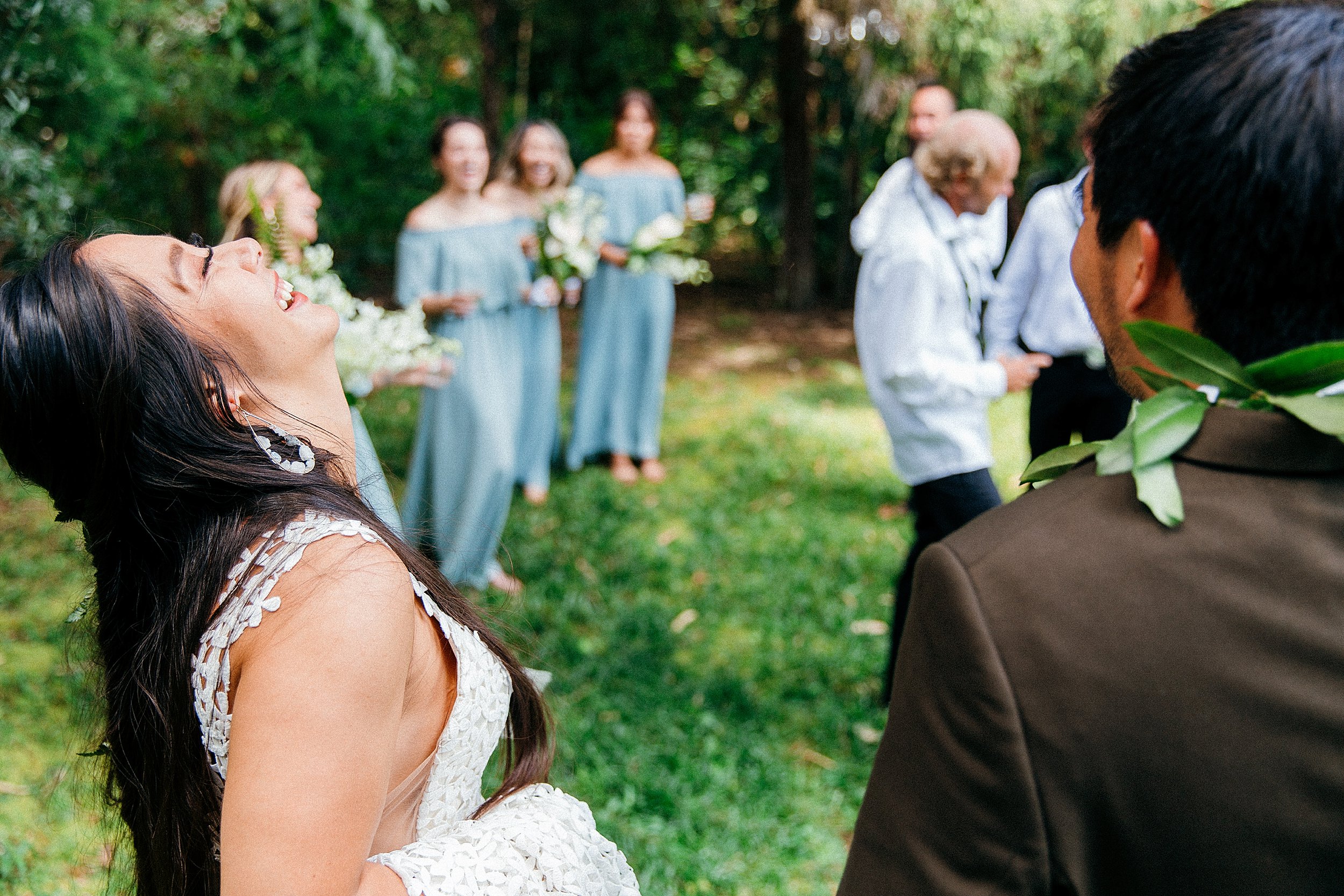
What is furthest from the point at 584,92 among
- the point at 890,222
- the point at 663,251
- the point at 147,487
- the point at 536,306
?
the point at 147,487

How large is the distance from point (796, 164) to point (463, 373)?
6.87 m

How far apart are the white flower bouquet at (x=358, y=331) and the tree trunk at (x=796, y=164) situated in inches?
308

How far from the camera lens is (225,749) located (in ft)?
4.82

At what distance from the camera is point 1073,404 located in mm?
4602

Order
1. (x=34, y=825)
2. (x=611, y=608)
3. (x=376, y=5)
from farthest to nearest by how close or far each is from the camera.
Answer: (x=376, y=5)
(x=611, y=608)
(x=34, y=825)

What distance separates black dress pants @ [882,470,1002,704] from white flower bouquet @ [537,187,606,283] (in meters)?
3.29

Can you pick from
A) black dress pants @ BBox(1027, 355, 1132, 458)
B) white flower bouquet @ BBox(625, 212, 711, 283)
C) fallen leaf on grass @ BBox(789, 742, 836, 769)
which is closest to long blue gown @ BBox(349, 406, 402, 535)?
fallen leaf on grass @ BBox(789, 742, 836, 769)

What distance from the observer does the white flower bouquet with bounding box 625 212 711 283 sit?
6.72 m

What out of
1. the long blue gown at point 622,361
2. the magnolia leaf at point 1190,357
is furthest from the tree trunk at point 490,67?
the magnolia leaf at point 1190,357

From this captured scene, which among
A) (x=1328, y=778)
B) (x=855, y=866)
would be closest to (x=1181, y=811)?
(x=1328, y=778)

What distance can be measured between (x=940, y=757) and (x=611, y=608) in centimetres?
427

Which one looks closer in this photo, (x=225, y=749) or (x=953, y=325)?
(x=225, y=749)

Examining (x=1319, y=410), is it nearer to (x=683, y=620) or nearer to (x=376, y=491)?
(x=376, y=491)

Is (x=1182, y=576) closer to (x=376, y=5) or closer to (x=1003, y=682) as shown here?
(x=1003, y=682)
